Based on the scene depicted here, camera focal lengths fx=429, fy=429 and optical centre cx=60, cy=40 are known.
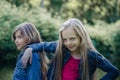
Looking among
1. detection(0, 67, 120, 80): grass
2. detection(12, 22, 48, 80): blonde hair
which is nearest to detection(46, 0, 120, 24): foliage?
detection(0, 67, 120, 80): grass

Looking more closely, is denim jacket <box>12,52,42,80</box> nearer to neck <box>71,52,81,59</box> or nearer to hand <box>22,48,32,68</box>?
hand <box>22,48,32,68</box>

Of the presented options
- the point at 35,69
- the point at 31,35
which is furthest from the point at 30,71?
the point at 31,35

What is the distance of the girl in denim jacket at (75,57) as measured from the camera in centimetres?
467

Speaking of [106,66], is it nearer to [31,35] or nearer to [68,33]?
[68,33]

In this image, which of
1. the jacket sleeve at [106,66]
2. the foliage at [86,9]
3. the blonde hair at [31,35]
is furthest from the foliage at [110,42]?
the foliage at [86,9]

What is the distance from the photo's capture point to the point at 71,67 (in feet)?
15.6

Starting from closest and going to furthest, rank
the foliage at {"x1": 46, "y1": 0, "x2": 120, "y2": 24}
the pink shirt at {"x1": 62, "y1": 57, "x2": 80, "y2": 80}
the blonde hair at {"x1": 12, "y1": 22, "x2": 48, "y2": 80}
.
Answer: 1. the pink shirt at {"x1": 62, "y1": 57, "x2": 80, "y2": 80}
2. the blonde hair at {"x1": 12, "y1": 22, "x2": 48, "y2": 80}
3. the foliage at {"x1": 46, "y1": 0, "x2": 120, "y2": 24}

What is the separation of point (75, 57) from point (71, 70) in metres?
0.16

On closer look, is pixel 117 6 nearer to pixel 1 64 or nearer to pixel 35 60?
pixel 1 64

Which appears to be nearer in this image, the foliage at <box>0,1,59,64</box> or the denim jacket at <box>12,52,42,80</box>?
the denim jacket at <box>12,52,42,80</box>

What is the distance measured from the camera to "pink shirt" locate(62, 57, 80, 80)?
4750 mm

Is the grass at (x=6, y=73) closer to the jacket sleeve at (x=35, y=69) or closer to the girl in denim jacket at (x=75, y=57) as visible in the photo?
the jacket sleeve at (x=35, y=69)

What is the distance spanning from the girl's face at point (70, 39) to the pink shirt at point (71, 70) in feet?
0.54

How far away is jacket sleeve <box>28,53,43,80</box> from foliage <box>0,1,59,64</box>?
7.42 metres
